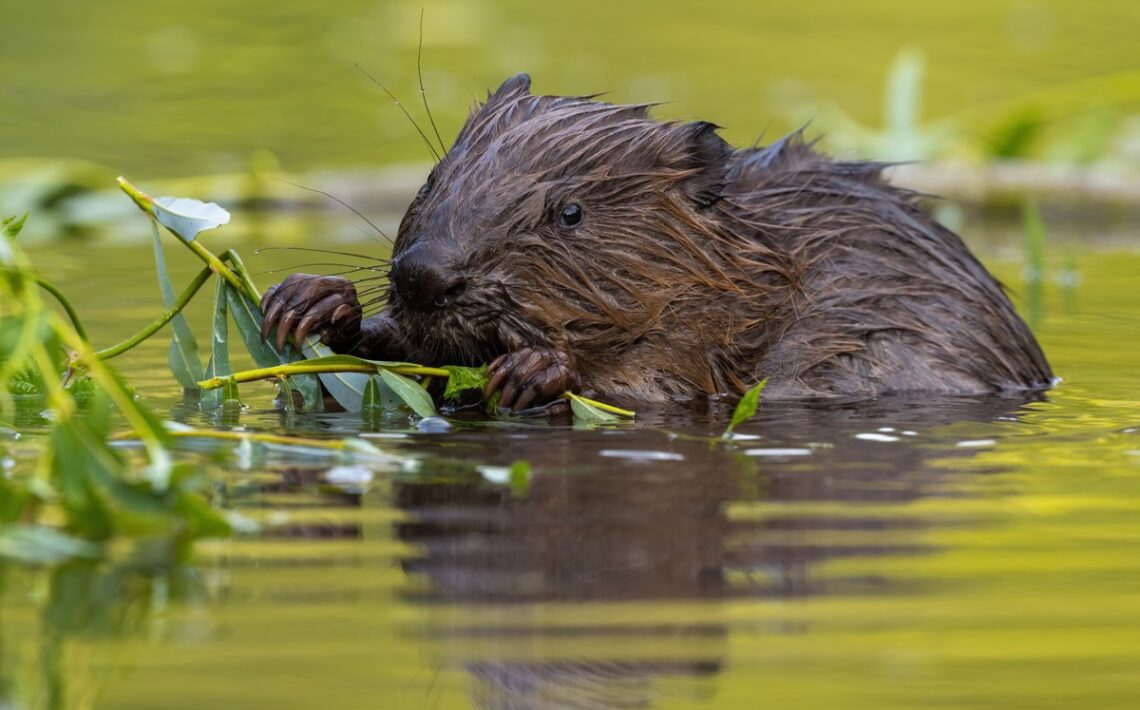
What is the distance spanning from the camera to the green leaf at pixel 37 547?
258 centimetres

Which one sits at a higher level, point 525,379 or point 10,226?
point 10,226

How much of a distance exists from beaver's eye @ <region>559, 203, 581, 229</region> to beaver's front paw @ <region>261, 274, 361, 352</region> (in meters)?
0.49

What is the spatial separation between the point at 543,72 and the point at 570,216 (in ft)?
26.4

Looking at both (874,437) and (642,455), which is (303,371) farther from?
(874,437)

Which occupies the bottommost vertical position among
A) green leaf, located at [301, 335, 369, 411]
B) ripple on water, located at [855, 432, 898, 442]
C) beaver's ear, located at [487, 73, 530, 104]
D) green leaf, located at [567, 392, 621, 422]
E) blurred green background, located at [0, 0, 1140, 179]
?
ripple on water, located at [855, 432, 898, 442]

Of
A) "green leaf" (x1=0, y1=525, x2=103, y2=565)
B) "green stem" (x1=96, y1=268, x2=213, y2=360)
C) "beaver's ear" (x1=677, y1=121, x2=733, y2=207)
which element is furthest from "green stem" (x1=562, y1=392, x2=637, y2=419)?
"green leaf" (x1=0, y1=525, x2=103, y2=565)

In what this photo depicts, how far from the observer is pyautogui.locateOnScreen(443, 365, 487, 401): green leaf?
4.08 m

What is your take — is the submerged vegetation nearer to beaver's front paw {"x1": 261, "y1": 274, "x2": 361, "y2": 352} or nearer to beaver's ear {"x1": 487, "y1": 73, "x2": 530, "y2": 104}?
beaver's front paw {"x1": 261, "y1": 274, "x2": 361, "y2": 352}

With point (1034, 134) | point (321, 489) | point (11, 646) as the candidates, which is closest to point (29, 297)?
point (321, 489)

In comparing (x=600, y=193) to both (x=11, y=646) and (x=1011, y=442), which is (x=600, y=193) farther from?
(x=11, y=646)

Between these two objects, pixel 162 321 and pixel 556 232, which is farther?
pixel 556 232

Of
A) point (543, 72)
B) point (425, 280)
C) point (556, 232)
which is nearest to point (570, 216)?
point (556, 232)

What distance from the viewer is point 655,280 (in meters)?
4.39

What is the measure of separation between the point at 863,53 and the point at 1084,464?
9.74 metres
